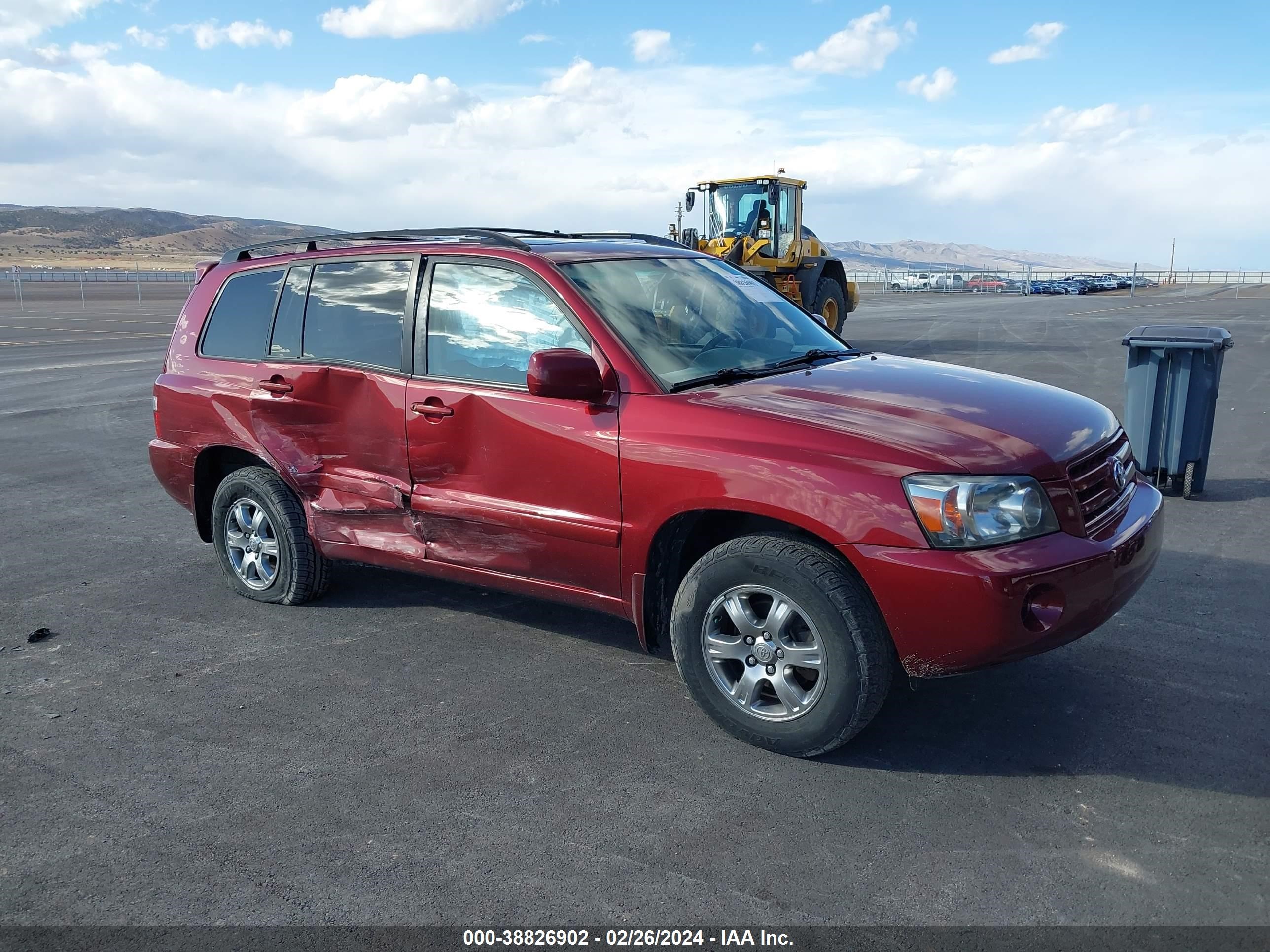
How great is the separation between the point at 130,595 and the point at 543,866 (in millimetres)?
3543

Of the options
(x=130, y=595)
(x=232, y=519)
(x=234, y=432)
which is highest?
(x=234, y=432)

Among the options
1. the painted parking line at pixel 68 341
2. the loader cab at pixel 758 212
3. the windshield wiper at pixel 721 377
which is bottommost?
the painted parking line at pixel 68 341

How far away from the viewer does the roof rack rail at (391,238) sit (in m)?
4.57

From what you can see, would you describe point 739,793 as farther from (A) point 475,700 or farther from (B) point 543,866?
(A) point 475,700

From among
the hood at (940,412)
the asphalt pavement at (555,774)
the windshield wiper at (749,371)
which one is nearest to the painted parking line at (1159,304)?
the windshield wiper at (749,371)

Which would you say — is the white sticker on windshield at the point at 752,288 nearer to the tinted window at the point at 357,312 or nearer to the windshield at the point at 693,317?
the windshield at the point at 693,317

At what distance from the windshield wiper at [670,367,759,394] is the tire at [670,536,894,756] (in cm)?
66

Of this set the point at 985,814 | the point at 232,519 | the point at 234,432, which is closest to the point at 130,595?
the point at 232,519

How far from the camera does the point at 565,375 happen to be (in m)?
3.85

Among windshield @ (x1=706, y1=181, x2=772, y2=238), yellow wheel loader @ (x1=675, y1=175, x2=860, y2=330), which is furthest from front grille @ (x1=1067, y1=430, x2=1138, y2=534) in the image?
windshield @ (x1=706, y1=181, x2=772, y2=238)

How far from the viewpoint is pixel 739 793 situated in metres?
3.42

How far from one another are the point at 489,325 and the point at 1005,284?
87.4 m

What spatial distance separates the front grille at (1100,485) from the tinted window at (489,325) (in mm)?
1885

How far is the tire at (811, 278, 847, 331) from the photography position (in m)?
20.3
